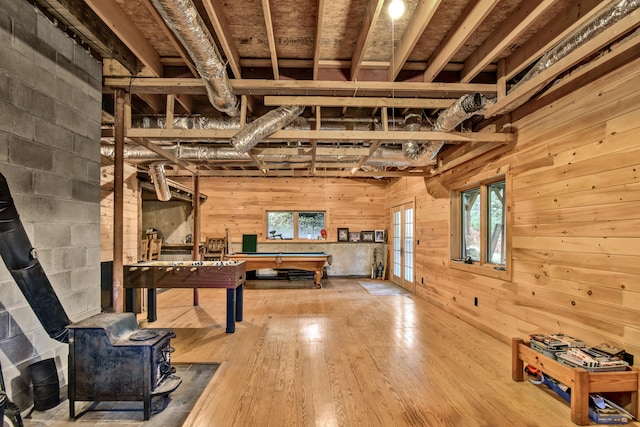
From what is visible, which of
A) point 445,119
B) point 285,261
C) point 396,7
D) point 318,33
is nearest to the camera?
point 396,7

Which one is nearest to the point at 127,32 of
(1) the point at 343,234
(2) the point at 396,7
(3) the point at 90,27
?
(3) the point at 90,27

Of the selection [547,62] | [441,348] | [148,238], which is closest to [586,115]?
[547,62]

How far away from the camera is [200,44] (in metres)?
2.45

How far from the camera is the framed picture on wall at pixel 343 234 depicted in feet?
30.4

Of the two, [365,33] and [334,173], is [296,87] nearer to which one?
[365,33]

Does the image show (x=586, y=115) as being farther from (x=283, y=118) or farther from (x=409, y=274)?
(x=409, y=274)

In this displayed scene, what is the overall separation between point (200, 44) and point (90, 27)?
3.80 feet

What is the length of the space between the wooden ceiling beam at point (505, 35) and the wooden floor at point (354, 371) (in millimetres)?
2762

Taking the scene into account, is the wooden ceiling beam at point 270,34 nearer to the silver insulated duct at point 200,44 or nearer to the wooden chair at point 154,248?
the silver insulated duct at point 200,44

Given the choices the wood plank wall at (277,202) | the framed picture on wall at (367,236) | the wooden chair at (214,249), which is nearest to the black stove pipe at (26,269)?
the wooden chair at (214,249)

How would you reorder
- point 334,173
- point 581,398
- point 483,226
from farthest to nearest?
point 334,173, point 483,226, point 581,398

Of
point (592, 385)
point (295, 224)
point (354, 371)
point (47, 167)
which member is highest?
point (47, 167)

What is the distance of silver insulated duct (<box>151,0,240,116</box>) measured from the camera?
209 cm

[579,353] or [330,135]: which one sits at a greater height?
[330,135]
